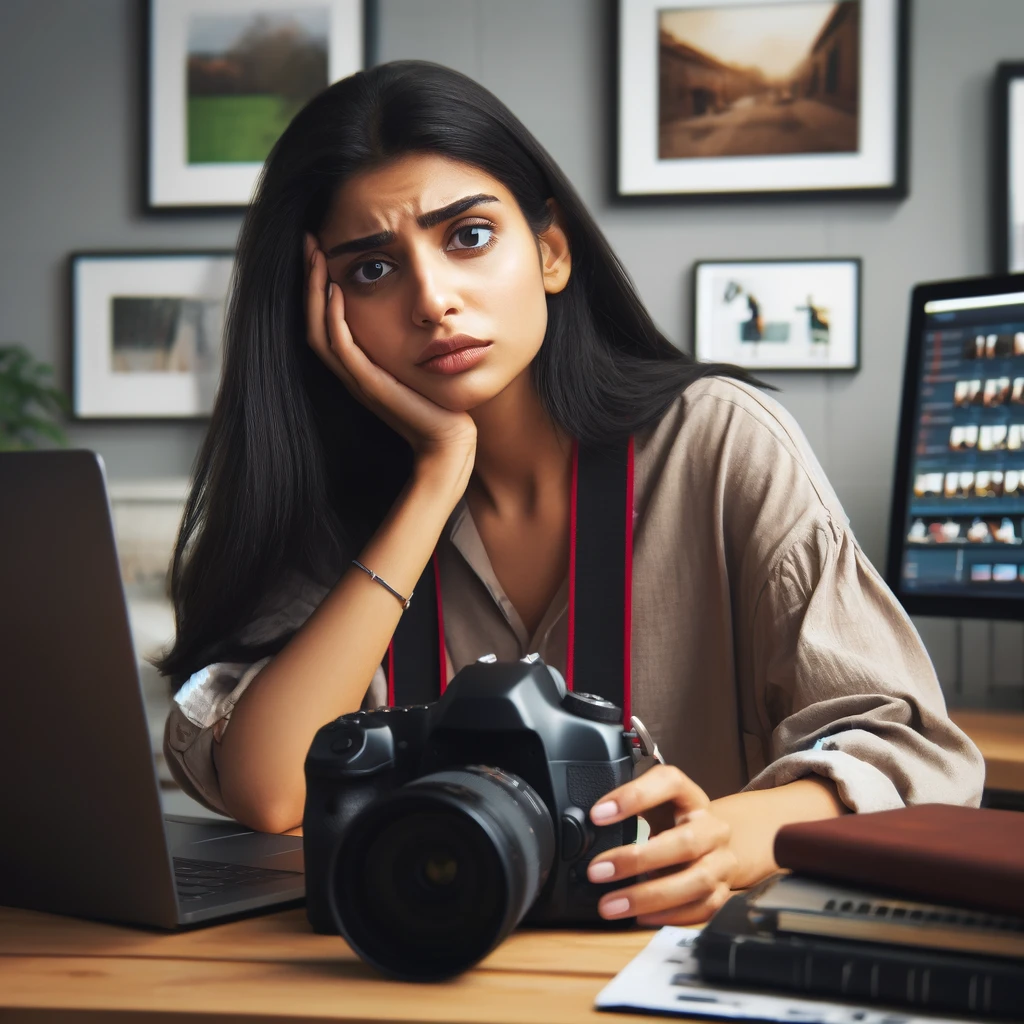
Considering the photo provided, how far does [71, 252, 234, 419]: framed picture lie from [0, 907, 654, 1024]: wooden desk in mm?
1635

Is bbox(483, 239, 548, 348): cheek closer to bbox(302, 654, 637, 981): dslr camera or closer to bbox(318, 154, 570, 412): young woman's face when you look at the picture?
bbox(318, 154, 570, 412): young woman's face

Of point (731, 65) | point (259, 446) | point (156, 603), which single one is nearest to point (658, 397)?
point (259, 446)

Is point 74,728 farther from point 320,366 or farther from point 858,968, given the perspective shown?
point 320,366

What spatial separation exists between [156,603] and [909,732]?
62.3 inches

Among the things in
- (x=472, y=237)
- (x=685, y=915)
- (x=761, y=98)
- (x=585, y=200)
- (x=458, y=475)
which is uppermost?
(x=761, y=98)

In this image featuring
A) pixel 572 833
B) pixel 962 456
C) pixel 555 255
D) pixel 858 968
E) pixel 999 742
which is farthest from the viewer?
pixel 962 456

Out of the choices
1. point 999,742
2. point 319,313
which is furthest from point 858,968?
point 999,742

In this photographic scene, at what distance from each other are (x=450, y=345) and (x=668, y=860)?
59 cm

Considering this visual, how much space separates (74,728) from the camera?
525 mm

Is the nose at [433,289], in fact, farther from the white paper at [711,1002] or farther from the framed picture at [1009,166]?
the framed picture at [1009,166]

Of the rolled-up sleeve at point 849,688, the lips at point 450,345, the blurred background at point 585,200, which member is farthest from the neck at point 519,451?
the blurred background at point 585,200

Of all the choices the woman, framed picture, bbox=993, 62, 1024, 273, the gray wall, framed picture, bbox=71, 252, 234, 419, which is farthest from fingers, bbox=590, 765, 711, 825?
framed picture, bbox=71, 252, 234, 419

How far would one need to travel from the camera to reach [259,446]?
111 centimetres

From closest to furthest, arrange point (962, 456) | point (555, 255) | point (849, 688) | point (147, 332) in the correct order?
point (849, 688)
point (555, 255)
point (962, 456)
point (147, 332)
